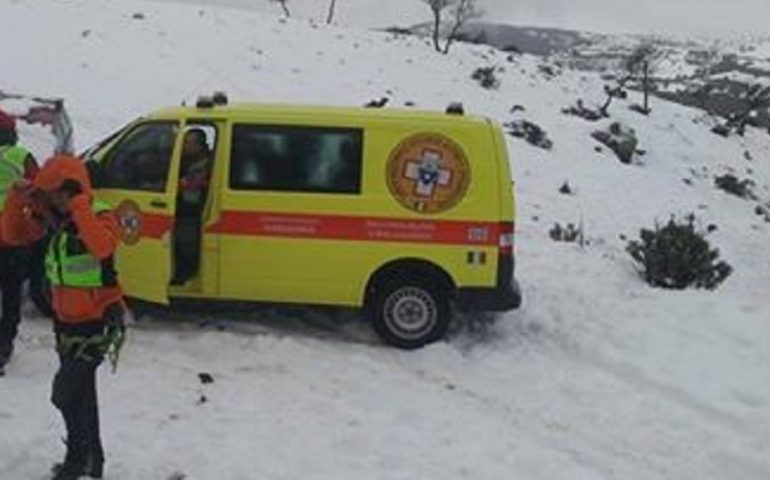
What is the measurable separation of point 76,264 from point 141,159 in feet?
13.8

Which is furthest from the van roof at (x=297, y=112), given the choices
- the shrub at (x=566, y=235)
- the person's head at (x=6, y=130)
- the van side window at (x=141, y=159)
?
the shrub at (x=566, y=235)

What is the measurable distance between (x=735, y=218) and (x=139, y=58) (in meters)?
14.5

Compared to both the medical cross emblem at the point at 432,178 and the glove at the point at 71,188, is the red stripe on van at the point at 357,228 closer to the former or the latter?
the medical cross emblem at the point at 432,178

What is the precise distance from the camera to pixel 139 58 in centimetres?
3017

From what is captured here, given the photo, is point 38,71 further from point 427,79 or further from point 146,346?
point 146,346

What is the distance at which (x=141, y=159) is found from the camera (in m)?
11.0

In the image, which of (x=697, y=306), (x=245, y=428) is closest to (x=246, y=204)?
(x=245, y=428)

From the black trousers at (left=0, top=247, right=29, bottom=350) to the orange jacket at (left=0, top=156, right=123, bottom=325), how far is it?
70.6 inches

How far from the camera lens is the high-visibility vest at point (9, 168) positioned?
30.2 ft

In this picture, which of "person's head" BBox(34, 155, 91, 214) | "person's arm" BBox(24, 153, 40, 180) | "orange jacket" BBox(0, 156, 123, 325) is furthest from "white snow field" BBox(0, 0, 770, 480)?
"person's head" BBox(34, 155, 91, 214)

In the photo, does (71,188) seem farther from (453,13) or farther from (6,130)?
(453,13)

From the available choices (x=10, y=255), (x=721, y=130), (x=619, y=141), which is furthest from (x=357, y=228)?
(x=721, y=130)

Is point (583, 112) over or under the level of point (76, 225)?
over

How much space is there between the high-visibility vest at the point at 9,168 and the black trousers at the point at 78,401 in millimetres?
2534
